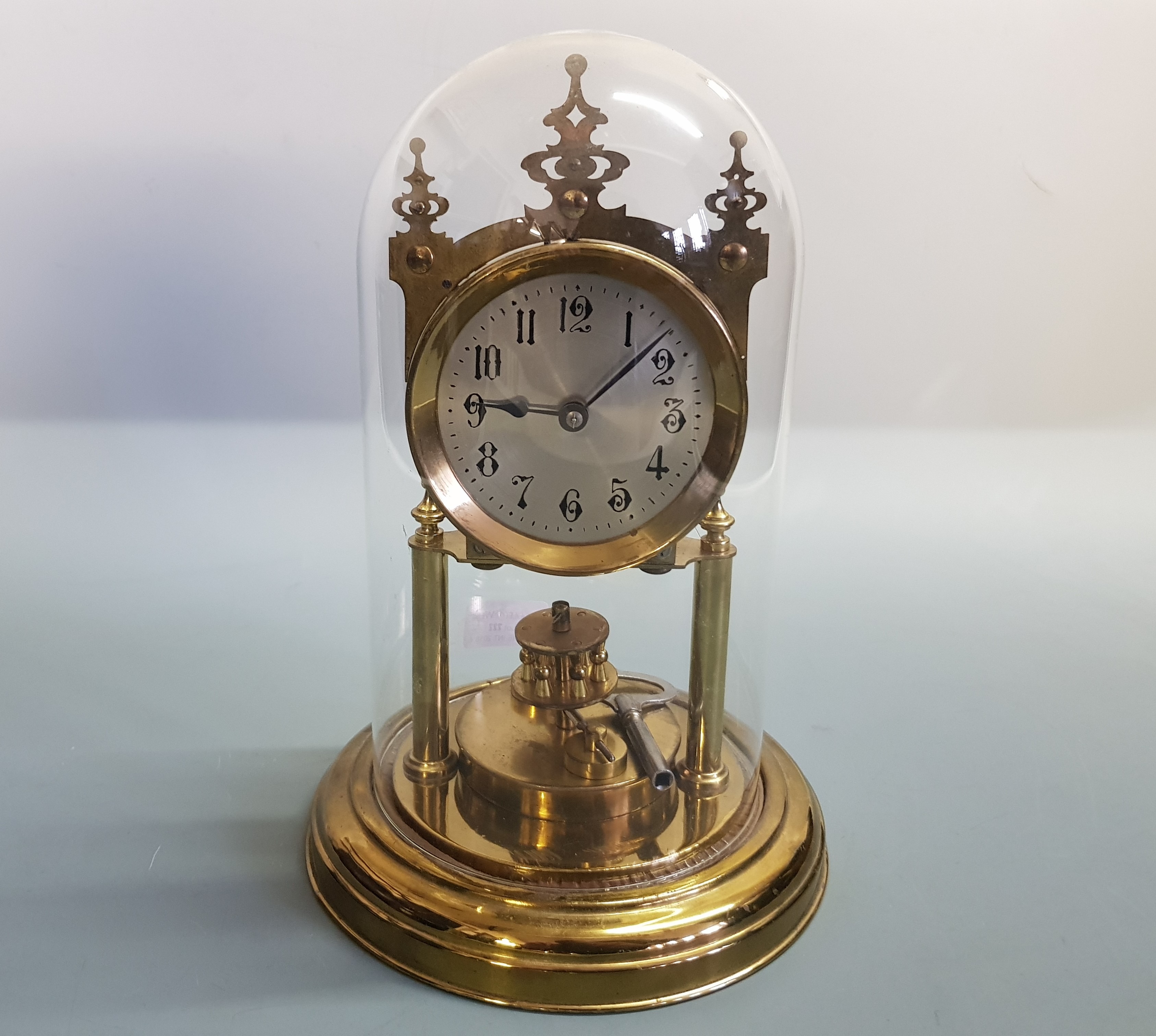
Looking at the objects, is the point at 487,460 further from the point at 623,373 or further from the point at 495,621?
the point at 495,621

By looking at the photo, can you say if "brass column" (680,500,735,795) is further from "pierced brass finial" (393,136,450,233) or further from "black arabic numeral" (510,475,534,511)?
"pierced brass finial" (393,136,450,233)

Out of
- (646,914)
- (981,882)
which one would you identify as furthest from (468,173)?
(981,882)

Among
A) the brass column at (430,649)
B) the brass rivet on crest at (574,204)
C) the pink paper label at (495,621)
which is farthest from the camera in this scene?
→ the pink paper label at (495,621)

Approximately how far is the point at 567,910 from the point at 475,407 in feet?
1.53

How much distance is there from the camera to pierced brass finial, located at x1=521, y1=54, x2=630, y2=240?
36.1 inches

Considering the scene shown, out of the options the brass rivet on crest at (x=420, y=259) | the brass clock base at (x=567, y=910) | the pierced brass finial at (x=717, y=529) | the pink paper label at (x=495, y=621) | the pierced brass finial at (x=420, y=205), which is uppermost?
the pierced brass finial at (x=420, y=205)

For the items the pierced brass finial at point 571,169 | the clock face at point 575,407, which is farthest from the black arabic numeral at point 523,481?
the pierced brass finial at point 571,169

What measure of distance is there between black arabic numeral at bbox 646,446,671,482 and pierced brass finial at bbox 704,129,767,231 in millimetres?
179

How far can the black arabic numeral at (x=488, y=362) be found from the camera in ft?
3.10

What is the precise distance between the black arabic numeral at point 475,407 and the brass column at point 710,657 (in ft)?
0.77

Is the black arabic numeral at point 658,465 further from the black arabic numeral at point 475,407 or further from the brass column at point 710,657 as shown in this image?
the black arabic numeral at point 475,407

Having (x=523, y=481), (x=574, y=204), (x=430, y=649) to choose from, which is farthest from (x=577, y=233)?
(x=430, y=649)

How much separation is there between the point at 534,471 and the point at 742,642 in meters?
0.45

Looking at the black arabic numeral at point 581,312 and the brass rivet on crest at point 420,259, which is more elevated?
the brass rivet on crest at point 420,259
